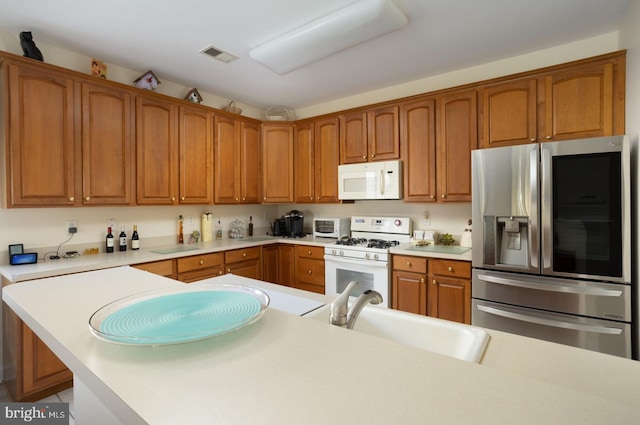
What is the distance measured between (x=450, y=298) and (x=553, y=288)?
72cm

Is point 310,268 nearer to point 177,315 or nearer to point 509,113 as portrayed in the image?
point 509,113

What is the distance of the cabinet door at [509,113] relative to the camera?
96.3 inches

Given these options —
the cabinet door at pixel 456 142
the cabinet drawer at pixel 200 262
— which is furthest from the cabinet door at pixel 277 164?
the cabinet door at pixel 456 142

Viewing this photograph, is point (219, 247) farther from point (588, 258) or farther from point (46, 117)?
point (588, 258)

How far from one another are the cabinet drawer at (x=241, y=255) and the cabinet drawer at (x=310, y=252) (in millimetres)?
464

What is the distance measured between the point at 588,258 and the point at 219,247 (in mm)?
2938

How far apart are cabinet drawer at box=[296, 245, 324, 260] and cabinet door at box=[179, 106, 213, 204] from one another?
43.9 inches

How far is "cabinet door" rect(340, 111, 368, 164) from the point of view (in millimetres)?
3346

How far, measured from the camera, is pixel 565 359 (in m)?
0.81

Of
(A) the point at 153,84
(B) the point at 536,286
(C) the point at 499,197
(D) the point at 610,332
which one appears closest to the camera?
(D) the point at 610,332

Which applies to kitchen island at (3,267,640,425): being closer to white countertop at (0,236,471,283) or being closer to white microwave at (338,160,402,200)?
white countertop at (0,236,471,283)

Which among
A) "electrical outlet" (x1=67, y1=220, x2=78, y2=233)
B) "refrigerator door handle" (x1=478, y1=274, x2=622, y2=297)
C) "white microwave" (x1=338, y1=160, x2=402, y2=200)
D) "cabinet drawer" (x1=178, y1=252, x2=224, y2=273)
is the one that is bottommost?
"refrigerator door handle" (x1=478, y1=274, x2=622, y2=297)

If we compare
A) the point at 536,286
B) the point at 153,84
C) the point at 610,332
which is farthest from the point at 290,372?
the point at 153,84
